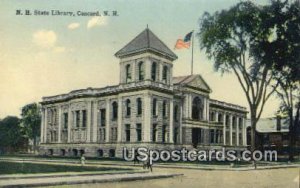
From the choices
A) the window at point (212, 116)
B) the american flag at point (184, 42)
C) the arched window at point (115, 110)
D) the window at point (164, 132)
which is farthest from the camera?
the window at point (212, 116)

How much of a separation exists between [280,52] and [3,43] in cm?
1082

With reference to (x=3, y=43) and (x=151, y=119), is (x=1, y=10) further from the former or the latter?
(x=151, y=119)

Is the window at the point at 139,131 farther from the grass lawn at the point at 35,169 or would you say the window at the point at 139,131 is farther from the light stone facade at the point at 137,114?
the grass lawn at the point at 35,169

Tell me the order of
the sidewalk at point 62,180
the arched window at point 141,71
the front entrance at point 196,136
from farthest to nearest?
1. the front entrance at point 196,136
2. the arched window at point 141,71
3. the sidewalk at point 62,180

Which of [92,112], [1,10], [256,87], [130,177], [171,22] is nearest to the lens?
[1,10]

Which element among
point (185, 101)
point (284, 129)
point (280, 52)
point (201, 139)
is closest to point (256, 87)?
point (280, 52)

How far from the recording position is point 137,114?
950 inches

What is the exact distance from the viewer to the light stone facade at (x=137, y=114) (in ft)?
76.3

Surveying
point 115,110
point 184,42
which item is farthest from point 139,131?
point 184,42

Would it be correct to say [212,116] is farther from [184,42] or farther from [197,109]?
[184,42]

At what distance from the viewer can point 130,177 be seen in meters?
13.5

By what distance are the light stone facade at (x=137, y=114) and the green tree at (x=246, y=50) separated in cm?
256

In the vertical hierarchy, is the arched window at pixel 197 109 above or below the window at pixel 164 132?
above

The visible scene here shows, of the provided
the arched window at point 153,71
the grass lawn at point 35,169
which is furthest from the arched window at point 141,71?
the grass lawn at point 35,169
